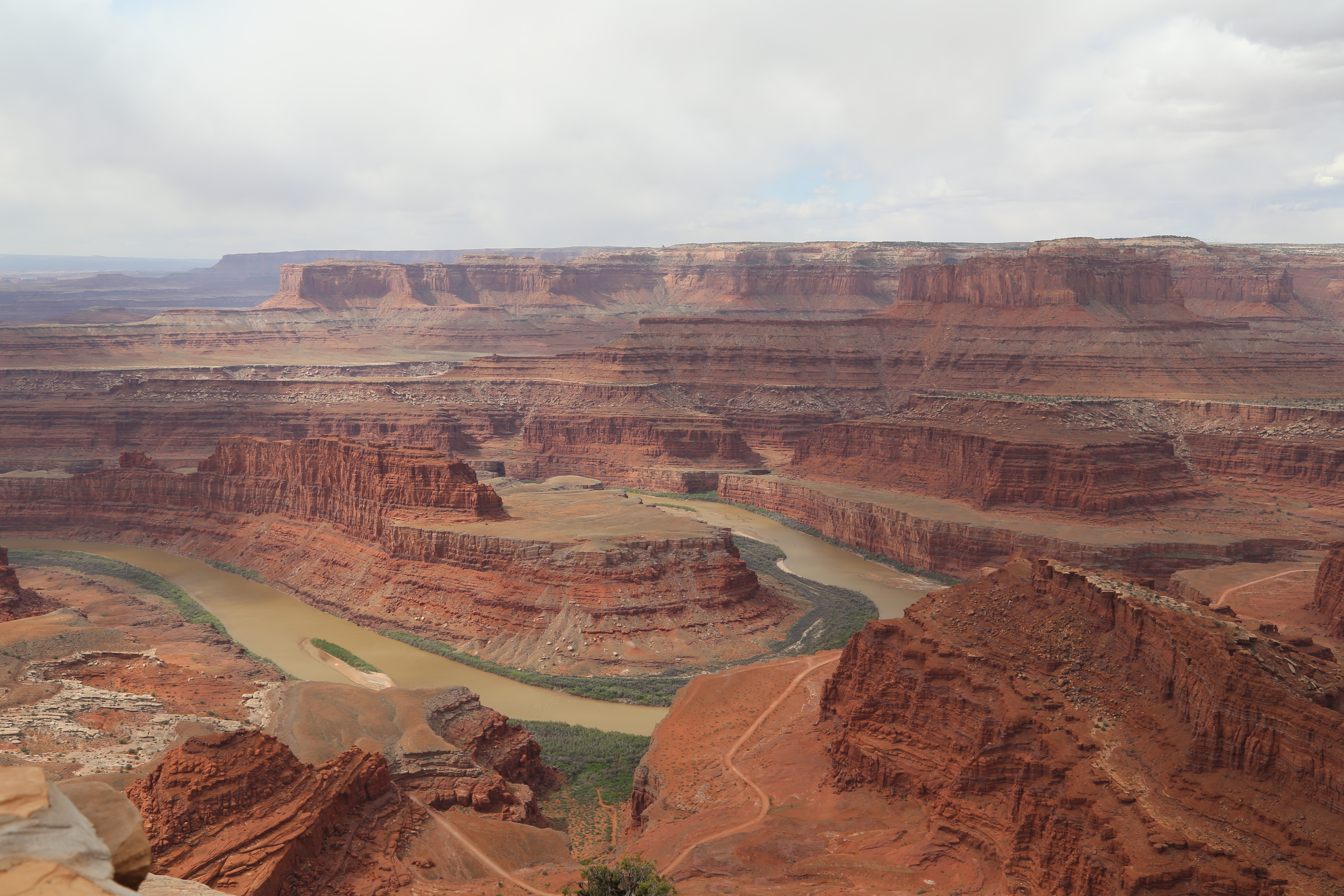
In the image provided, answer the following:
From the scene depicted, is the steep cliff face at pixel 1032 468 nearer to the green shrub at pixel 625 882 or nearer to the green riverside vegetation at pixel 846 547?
the green riverside vegetation at pixel 846 547

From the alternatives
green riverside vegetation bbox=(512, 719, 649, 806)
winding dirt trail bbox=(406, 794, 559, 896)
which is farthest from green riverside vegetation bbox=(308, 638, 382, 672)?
winding dirt trail bbox=(406, 794, 559, 896)

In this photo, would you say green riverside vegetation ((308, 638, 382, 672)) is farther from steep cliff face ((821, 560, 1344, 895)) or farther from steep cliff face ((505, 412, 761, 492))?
steep cliff face ((505, 412, 761, 492))

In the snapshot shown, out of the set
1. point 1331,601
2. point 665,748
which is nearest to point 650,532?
point 665,748

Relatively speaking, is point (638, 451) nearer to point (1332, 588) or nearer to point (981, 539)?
point (981, 539)

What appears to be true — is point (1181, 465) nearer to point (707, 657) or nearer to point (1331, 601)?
point (1331, 601)

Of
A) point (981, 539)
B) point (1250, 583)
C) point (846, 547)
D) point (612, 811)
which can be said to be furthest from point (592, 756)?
point (846, 547)

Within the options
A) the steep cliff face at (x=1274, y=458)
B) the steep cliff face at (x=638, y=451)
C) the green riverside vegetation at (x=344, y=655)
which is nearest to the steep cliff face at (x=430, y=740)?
the green riverside vegetation at (x=344, y=655)
